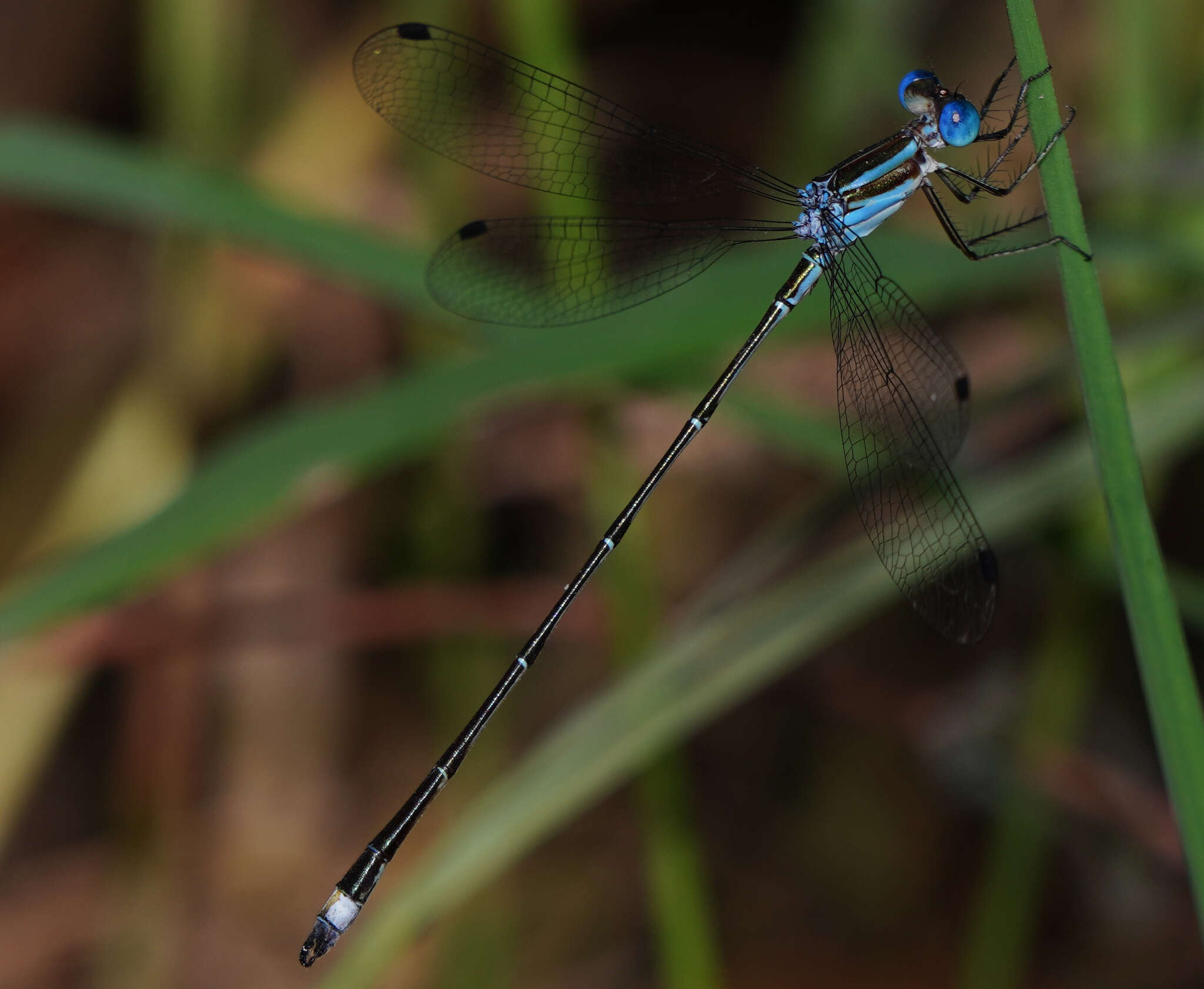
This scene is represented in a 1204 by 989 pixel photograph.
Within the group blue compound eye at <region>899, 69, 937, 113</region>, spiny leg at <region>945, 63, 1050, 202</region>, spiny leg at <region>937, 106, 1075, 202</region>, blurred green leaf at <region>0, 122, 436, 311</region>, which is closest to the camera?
spiny leg at <region>937, 106, 1075, 202</region>

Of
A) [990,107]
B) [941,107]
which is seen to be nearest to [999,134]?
[990,107]

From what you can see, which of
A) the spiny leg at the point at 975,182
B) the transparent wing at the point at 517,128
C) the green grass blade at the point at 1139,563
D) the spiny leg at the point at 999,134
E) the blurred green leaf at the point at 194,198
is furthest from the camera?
the transparent wing at the point at 517,128

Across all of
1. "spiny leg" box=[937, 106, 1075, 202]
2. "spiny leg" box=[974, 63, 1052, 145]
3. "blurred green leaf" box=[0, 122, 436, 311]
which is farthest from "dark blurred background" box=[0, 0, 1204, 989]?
"spiny leg" box=[974, 63, 1052, 145]

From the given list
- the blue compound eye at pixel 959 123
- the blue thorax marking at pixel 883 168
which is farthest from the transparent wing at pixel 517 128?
the blue compound eye at pixel 959 123

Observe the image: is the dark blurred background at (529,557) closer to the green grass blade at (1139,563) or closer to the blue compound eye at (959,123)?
the blue compound eye at (959,123)

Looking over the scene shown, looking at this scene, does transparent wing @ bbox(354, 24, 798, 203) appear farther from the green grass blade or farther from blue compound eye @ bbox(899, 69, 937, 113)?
the green grass blade

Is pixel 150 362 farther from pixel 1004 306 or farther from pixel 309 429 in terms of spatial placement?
pixel 1004 306
